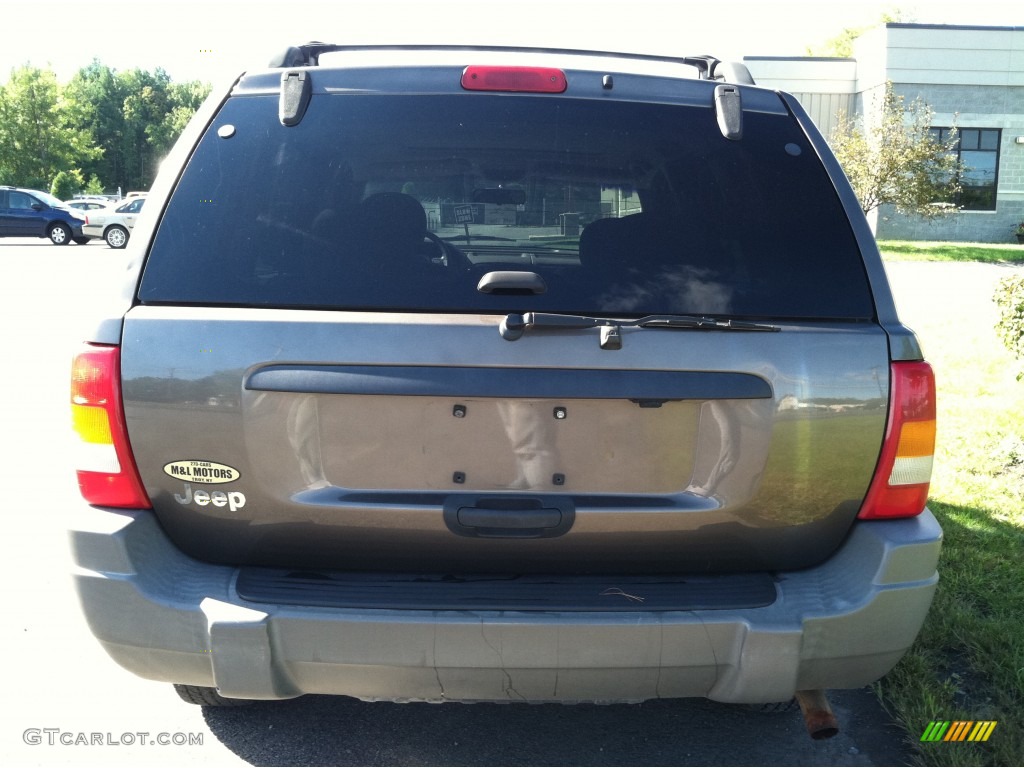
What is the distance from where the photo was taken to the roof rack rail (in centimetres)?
287

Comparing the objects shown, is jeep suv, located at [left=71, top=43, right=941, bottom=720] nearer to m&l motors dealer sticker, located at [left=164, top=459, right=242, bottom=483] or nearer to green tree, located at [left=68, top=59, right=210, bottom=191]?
m&l motors dealer sticker, located at [left=164, top=459, right=242, bottom=483]

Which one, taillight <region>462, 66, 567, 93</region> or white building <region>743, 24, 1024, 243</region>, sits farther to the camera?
white building <region>743, 24, 1024, 243</region>

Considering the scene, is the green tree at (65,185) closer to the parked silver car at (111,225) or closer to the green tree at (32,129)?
the green tree at (32,129)

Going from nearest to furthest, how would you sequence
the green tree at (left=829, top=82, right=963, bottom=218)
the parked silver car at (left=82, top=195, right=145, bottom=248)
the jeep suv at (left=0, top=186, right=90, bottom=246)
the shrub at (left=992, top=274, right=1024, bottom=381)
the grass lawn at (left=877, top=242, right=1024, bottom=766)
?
the grass lawn at (left=877, top=242, right=1024, bottom=766), the shrub at (left=992, top=274, right=1024, bottom=381), the green tree at (left=829, top=82, right=963, bottom=218), the jeep suv at (left=0, top=186, right=90, bottom=246), the parked silver car at (left=82, top=195, right=145, bottom=248)

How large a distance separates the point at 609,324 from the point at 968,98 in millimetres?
37112

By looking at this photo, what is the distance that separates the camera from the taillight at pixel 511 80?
8.51ft

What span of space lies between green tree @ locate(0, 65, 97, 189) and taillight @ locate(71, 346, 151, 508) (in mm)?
63660

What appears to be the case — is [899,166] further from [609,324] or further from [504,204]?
[609,324]

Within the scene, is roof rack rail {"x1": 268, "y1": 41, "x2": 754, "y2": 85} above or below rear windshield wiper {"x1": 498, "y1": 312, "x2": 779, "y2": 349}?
above

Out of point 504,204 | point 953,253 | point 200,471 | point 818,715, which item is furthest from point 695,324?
point 953,253

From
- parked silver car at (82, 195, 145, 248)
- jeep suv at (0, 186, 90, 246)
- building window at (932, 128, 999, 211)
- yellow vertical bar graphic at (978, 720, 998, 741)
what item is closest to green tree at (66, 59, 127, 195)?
jeep suv at (0, 186, 90, 246)

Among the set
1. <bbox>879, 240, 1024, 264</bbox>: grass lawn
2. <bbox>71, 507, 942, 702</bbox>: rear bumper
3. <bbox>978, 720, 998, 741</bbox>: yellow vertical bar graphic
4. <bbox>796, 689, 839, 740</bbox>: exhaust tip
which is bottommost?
<bbox>879, 240, 1024, 264</bbox>: grass lawn

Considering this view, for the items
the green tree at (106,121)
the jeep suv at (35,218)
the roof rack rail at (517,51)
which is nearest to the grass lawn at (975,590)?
the roof rack rail at (517,51)

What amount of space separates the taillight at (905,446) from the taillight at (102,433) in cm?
190
